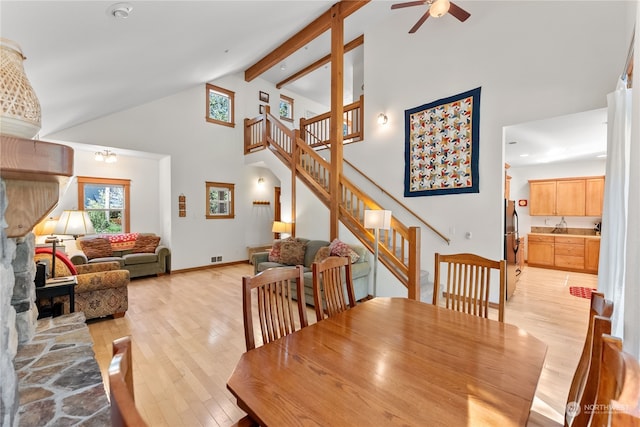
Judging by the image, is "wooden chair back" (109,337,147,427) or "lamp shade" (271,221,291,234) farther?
"lamp shade" (271,221,291,234)

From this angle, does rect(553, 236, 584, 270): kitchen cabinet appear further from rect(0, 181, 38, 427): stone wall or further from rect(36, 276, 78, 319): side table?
rect(36, 276, 78, 319): side table

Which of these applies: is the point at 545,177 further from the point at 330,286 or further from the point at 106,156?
the point at 106,156

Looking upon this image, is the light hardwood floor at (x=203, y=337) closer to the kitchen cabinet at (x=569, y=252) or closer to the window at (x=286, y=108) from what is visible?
the kitchen cabinet at (x=569, y=252)

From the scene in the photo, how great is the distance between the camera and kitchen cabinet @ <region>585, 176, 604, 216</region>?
5738mm

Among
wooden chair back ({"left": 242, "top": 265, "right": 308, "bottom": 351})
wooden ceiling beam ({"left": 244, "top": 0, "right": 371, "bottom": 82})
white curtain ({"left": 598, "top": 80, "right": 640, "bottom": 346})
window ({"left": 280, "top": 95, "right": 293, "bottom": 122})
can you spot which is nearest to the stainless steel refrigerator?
white curtain ({"left": 598, "top": 80, "right": 640, "bottom": 346})

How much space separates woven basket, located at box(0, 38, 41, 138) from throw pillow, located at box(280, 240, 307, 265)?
4012 millimetres

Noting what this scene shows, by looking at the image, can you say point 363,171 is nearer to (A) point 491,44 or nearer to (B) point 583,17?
(A) point 491,44

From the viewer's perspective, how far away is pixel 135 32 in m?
2.42

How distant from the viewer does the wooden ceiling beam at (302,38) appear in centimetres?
438

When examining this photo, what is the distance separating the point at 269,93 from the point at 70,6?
6.55 m

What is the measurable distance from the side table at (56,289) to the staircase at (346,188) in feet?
11.7

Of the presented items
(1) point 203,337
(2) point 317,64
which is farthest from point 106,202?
(2) point 317,64

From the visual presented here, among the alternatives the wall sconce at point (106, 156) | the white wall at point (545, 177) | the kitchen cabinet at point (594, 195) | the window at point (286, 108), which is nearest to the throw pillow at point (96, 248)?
the wall sconce at point (106, 156)

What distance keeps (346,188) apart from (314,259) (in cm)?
134
